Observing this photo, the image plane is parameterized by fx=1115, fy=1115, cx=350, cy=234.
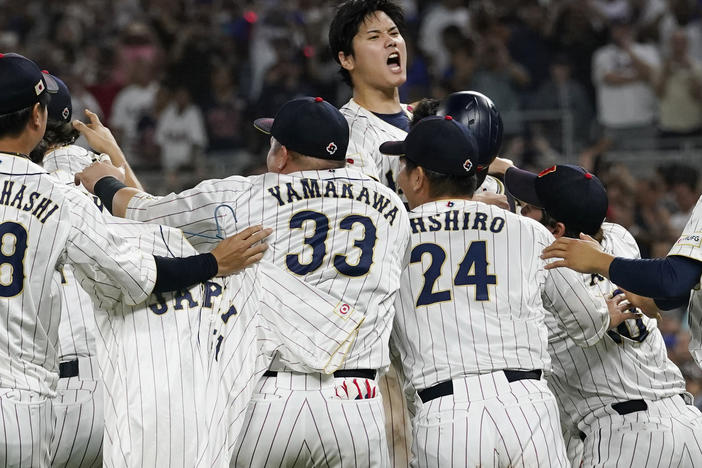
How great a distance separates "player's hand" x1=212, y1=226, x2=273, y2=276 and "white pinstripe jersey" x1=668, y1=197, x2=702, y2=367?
1.71 metres

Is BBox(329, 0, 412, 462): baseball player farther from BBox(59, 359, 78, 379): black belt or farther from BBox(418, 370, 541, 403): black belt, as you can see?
BBox(59, 359, 78, 379): black belt

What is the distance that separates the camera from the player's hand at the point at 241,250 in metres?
4.72

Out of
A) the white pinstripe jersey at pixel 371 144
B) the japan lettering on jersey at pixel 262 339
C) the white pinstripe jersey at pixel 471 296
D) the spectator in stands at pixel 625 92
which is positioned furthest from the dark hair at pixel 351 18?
the spectator in stands at pixel 625 92

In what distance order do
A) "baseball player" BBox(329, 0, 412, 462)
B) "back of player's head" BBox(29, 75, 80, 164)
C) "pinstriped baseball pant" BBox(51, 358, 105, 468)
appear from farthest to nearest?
1. "baseball player" BBox(329, 0, 412, 462)
2. "back of player's head" BBox(29, 75, 80, 164)
3. "pinstriped baseball pant" BBox(51, 358, 105, 468)

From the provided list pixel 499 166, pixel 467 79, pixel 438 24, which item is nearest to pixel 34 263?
pixel 499 166

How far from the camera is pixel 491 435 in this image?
183 inches

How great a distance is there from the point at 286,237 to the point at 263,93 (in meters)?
7.56

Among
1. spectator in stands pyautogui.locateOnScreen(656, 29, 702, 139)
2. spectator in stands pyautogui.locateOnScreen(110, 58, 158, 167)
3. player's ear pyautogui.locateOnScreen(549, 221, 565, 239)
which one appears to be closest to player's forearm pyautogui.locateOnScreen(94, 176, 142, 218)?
player's ear pyautogui.locateOnScreen(549, 221, 565, 239)

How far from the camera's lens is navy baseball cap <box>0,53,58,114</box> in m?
4.53

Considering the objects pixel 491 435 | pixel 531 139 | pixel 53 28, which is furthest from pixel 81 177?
pixel 53 28

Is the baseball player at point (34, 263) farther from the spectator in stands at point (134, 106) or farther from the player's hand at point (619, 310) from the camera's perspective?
the spectator in stands at point (134, 106)

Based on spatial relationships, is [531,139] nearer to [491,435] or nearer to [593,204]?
[593,204]

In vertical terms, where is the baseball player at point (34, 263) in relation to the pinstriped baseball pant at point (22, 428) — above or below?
above

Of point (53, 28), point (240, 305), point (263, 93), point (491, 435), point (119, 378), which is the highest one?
point (53, 28)
